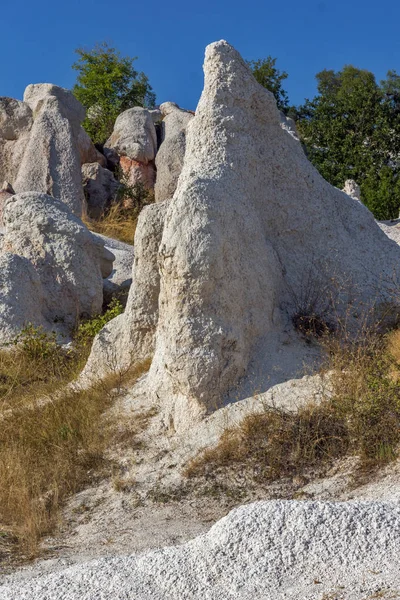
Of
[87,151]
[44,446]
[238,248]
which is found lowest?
[44,446]

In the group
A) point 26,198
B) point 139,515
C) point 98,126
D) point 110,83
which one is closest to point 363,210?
point 139,515

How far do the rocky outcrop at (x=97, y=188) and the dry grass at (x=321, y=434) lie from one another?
13.9 m

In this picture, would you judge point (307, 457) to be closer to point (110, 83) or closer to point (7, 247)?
point (7, 247)

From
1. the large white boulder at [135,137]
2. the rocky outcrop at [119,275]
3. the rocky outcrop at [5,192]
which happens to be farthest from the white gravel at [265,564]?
the large white boulder at [135,137]

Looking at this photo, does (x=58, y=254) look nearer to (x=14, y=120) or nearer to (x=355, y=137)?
(x=14, y=120)

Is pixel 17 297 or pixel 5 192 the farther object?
pixel 5 192

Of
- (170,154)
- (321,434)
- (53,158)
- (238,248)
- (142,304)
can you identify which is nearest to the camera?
(321,434)

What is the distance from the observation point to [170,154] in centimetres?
2120

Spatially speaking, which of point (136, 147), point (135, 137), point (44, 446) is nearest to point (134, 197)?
point (136, 147)

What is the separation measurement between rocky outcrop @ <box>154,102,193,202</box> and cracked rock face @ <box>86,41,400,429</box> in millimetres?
12042

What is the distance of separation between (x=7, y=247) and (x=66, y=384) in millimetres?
3690

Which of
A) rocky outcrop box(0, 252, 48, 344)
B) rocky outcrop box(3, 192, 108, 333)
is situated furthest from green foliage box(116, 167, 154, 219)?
rocky outcrop box(0, 252, 48, 344)

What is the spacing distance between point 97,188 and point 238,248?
44.3 feet

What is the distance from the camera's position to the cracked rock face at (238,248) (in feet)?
20.3
